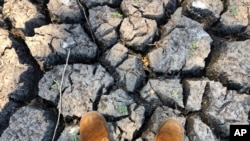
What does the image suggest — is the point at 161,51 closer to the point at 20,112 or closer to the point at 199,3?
the point at 199,3

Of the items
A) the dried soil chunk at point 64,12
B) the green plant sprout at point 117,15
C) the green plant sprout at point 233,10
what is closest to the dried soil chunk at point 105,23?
the green plant sprout at point 117,15

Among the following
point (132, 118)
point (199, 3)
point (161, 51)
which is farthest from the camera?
point (199, 3)

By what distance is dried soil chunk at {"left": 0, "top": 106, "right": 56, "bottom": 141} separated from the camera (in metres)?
2.52

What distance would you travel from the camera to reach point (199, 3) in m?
2.94

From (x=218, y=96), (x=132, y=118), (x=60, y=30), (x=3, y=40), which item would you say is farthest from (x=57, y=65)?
(x=218, y=96)

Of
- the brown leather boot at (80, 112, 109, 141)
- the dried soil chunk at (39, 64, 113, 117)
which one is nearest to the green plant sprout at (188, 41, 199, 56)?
the dried soil chunk at (39, 64, 113, 117)

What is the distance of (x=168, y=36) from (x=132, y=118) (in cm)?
67

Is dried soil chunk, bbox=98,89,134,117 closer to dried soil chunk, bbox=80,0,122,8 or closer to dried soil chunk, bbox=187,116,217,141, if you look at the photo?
dried soil chunk, bbox=187,116,217,141

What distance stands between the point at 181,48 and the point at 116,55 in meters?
0.47

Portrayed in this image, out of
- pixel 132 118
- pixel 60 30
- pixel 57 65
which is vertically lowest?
pixel 132 118

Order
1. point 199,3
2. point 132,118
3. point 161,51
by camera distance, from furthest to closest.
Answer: point 199,3 → point 161,51 → point 132,118

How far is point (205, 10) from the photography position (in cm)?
292

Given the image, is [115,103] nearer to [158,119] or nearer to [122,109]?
[122,109]

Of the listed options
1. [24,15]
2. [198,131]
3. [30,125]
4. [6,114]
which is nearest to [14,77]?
[6,114]
